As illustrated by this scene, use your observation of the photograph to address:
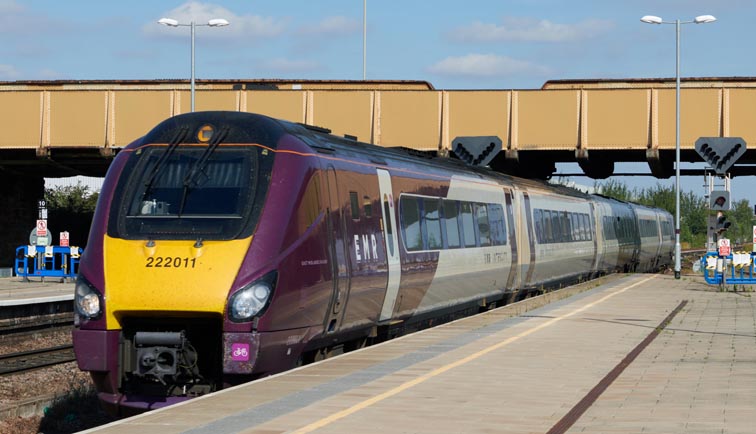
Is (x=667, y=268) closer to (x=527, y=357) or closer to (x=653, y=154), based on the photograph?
(x=653, y=154)

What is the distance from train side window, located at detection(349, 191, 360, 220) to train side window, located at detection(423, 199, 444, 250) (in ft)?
10.7

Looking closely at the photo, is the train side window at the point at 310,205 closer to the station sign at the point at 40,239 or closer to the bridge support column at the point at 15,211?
the station sign at the point at 40,239

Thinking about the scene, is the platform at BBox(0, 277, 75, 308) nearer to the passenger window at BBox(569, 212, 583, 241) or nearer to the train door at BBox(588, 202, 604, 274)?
the passenger window at BBox(569, 212, 583, 241)

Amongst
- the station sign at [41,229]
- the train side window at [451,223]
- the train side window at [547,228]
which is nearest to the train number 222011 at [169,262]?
the train side window at [451,223]

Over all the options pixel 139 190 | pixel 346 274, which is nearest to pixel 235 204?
pixel 139 190

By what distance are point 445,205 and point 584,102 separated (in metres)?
20.9

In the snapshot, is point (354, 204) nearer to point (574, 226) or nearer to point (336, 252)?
point (336, 252)

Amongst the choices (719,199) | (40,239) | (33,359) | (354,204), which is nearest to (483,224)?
(354,204)

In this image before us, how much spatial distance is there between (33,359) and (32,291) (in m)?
14.7

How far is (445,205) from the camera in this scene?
64.1 feet

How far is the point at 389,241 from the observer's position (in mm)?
16141

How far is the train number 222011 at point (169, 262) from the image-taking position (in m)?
11.8

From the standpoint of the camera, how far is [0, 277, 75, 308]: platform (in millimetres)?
28083

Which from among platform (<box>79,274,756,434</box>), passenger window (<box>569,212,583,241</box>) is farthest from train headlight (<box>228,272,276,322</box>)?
passenger window (<box>569,212,583,241</box>)
